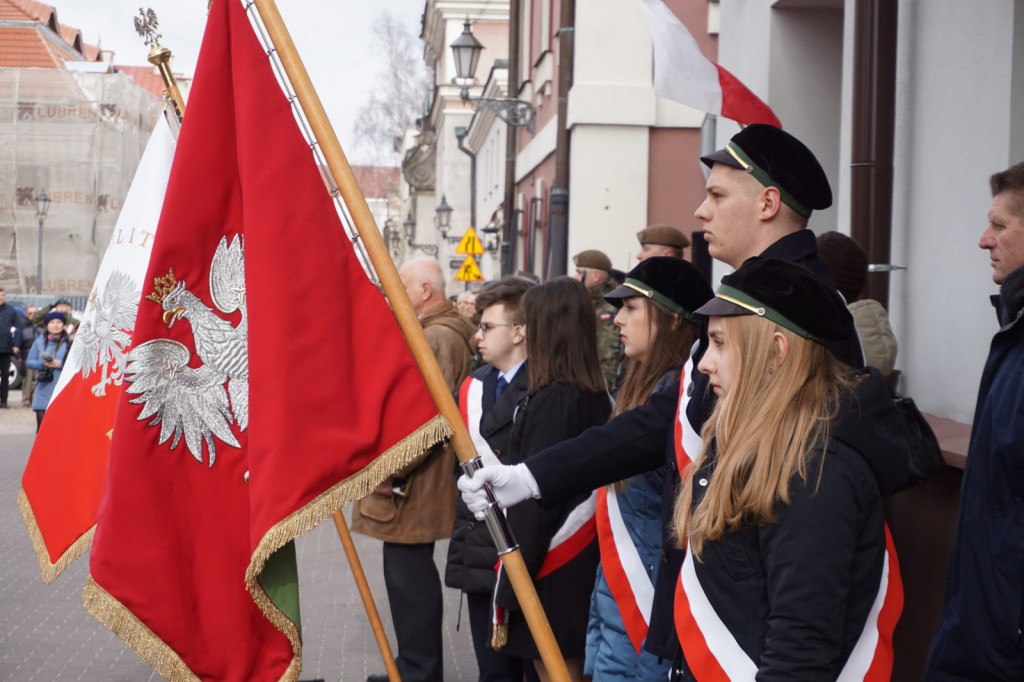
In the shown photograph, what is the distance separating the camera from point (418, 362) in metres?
3.09

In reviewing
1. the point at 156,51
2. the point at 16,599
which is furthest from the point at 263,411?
the point at 16,599

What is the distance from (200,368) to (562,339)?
134cm

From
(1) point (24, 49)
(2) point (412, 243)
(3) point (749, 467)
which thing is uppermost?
(1) point (24, 49)

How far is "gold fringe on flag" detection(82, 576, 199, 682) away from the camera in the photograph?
3.46 metres

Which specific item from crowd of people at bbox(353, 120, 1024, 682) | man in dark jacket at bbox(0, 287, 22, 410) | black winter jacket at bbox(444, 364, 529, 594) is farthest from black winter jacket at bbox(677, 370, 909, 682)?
man in dark jacket at bbox(0, 287, 22, 410)

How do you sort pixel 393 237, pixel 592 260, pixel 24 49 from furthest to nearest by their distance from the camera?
pixel 393 237 → pixel 24 49 → pixel 592 260

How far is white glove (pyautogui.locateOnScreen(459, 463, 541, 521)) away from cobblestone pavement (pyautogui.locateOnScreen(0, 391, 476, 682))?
325 centimetres

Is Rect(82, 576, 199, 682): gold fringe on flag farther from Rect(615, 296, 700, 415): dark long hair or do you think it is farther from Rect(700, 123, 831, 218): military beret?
Rect(700, 123, 831, 218): military beret

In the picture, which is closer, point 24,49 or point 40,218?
point 40,218

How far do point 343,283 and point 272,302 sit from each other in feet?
0.64

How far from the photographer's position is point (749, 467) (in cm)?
254

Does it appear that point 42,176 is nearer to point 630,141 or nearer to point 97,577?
point 630,141

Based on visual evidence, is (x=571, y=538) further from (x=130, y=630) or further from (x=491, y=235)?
(x=491, y=235)

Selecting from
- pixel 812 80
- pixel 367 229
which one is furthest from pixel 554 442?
pixel 812 80
